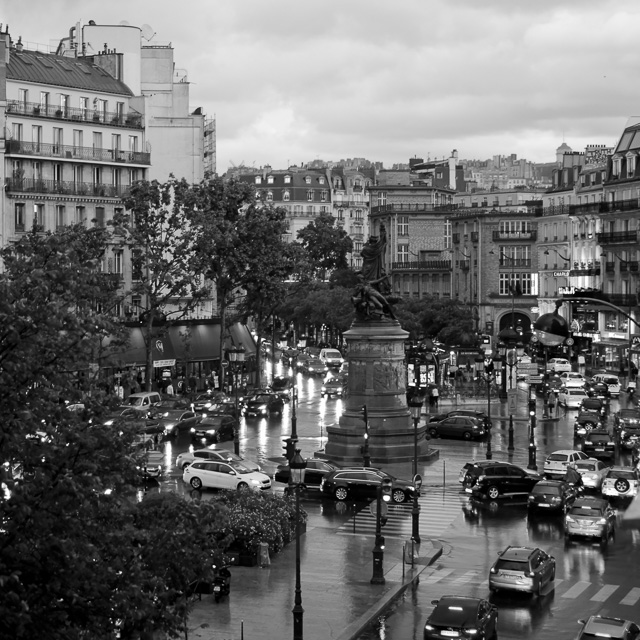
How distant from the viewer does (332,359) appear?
416ft

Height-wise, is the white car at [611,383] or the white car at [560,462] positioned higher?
the white car at [611,383]

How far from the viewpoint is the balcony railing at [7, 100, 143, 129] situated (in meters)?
96.0

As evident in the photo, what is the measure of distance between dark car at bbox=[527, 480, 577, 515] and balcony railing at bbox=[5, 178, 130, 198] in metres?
46.9

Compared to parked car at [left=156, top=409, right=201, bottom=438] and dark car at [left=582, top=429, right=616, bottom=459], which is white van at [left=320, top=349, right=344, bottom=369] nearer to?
parked car at [left=156, top=409, right=201, bottom=438]

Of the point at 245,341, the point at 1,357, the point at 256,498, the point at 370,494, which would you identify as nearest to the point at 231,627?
the point at 256,498

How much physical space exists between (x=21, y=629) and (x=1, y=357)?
470 centimetres

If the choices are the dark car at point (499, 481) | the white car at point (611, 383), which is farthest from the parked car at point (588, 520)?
the white car at point (611, 383)

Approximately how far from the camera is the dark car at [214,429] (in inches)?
2852

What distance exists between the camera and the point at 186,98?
364ft

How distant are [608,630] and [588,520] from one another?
15.9 m

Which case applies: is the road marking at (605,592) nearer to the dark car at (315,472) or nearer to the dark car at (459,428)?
the dark car at (315,472)

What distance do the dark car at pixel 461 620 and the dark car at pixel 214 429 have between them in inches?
1498

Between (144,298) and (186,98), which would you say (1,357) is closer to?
(144,298)

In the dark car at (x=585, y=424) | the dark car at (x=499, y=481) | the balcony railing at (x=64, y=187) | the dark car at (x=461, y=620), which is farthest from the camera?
the balcony railing at (x=64, y=187)
